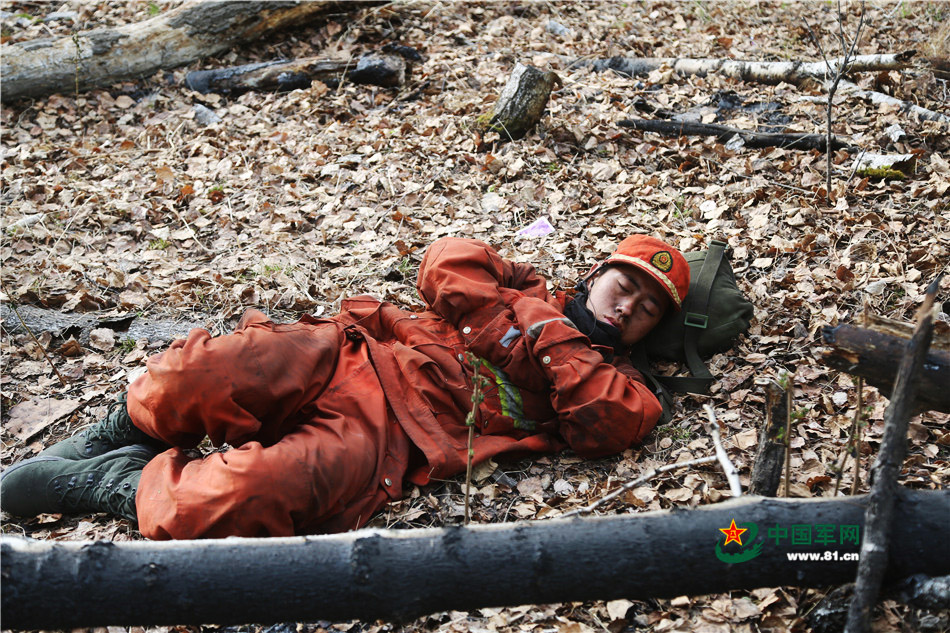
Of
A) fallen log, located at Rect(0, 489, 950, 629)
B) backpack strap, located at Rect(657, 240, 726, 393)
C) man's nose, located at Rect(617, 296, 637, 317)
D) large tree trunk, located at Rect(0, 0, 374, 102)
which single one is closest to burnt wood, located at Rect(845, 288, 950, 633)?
fallen log, located at Rect(0, 489, 950, 629)

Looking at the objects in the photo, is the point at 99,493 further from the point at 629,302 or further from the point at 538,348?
the point at 629,302

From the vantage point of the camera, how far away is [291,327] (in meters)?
3.66

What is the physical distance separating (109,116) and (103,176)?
138 centimetres

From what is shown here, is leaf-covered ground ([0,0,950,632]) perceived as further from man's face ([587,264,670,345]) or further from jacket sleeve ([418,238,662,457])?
man's face ([587,264,670,345])

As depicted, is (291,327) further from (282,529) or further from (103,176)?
(103,176)

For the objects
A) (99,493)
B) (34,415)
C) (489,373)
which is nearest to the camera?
(99,493)

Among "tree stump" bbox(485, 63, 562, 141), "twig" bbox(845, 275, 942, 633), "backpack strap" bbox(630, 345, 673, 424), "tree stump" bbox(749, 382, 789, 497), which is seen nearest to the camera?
"twig" bbox(845, 275, 942, 633)

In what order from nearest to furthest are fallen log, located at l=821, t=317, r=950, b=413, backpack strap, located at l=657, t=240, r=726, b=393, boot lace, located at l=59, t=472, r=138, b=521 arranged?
fallen log, located at l=821, t=317, r=950, b=413, boot lace, located at l=59, t=472, r=138, b=521, backpack strap, located at l=657, t=240, r=726, b=393

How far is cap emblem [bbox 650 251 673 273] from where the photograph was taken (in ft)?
13.5

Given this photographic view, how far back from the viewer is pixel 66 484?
3498 mm

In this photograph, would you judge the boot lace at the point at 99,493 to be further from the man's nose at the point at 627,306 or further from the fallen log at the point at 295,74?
the fallen log at the point at 295,74

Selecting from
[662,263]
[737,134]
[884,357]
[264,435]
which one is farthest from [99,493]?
[737,134]

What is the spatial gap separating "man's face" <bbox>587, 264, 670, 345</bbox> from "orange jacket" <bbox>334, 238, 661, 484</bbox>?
251 millimetres

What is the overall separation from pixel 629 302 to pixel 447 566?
7.56ft
